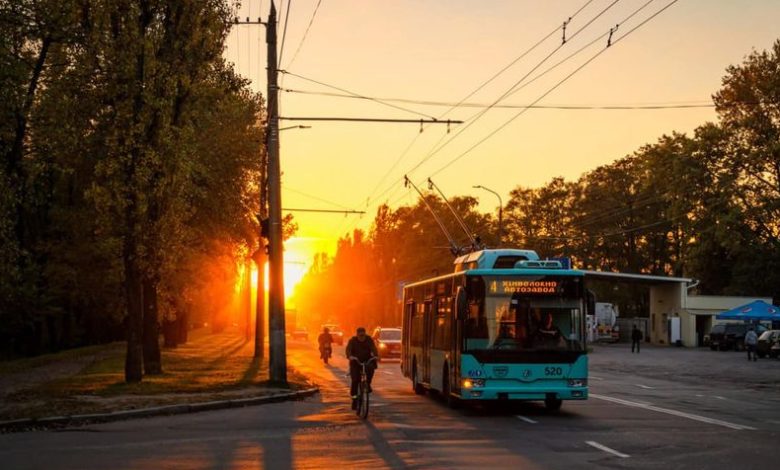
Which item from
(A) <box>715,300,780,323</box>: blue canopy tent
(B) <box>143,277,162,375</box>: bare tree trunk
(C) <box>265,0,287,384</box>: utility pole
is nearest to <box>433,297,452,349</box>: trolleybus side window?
(C) <box>265,0,287,384</box>: utility pole

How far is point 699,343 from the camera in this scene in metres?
79.8

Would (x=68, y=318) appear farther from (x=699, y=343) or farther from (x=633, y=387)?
(x=699, y=343)

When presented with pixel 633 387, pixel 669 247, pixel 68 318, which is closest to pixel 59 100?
pixel 633 387

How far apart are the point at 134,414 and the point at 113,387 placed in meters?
6.50

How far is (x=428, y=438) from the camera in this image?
16.0 metres

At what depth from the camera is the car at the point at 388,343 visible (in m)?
53.5

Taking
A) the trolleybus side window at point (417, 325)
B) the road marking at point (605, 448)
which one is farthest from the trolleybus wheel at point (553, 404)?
the road marking at point (605, 448)

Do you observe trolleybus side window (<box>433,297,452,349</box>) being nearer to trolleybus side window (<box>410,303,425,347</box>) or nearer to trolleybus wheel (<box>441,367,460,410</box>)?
trolleybus wheel (<box>441,367,460,410</box>)

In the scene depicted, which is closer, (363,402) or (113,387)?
(363,402)

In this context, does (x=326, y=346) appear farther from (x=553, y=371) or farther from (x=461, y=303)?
(x=461, y=303)

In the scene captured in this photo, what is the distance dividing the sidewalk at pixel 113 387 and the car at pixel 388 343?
13189 mm

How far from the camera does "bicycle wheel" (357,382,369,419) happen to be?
1953cm

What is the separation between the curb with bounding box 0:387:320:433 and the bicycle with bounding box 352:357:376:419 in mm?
3479

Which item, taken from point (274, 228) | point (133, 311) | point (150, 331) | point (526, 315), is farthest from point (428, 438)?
point (150, 331)
